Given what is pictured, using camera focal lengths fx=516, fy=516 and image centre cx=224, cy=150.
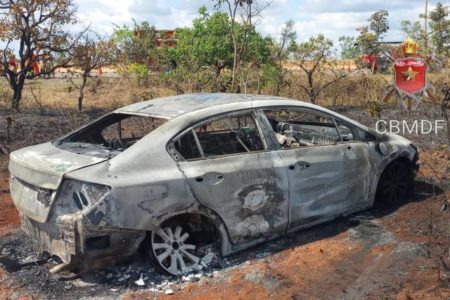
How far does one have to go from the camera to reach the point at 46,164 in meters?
4.41

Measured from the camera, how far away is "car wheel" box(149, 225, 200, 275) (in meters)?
4.40

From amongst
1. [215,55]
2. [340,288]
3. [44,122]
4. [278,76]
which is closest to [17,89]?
[44,122]

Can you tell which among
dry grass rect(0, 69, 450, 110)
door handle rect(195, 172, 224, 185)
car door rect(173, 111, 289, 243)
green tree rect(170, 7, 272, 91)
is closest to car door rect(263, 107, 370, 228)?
car door rect(173, 111, 289, 243)

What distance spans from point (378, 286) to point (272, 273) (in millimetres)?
905

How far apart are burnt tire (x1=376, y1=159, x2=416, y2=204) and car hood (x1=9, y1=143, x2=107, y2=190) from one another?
11.2 ft

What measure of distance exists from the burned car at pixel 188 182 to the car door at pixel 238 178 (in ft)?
0.03

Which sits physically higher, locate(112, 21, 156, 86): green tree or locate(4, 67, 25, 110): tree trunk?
locate(112, 21, 156, 86): green tree

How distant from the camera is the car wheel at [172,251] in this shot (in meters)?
4.40

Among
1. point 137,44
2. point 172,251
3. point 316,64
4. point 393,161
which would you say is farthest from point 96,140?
point 137,44

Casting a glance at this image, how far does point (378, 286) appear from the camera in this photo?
4.20m

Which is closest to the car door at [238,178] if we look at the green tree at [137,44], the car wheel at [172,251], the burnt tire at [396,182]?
the car wheel at [172,251]

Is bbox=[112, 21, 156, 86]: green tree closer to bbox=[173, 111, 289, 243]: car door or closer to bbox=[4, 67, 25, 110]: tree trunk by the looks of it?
bbox=[4, 67, 25, 110]: tree trunk

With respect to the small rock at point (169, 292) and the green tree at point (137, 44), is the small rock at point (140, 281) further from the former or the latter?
the green tree at point (137, 44)

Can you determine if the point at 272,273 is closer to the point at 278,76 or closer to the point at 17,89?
the point at 278,76
